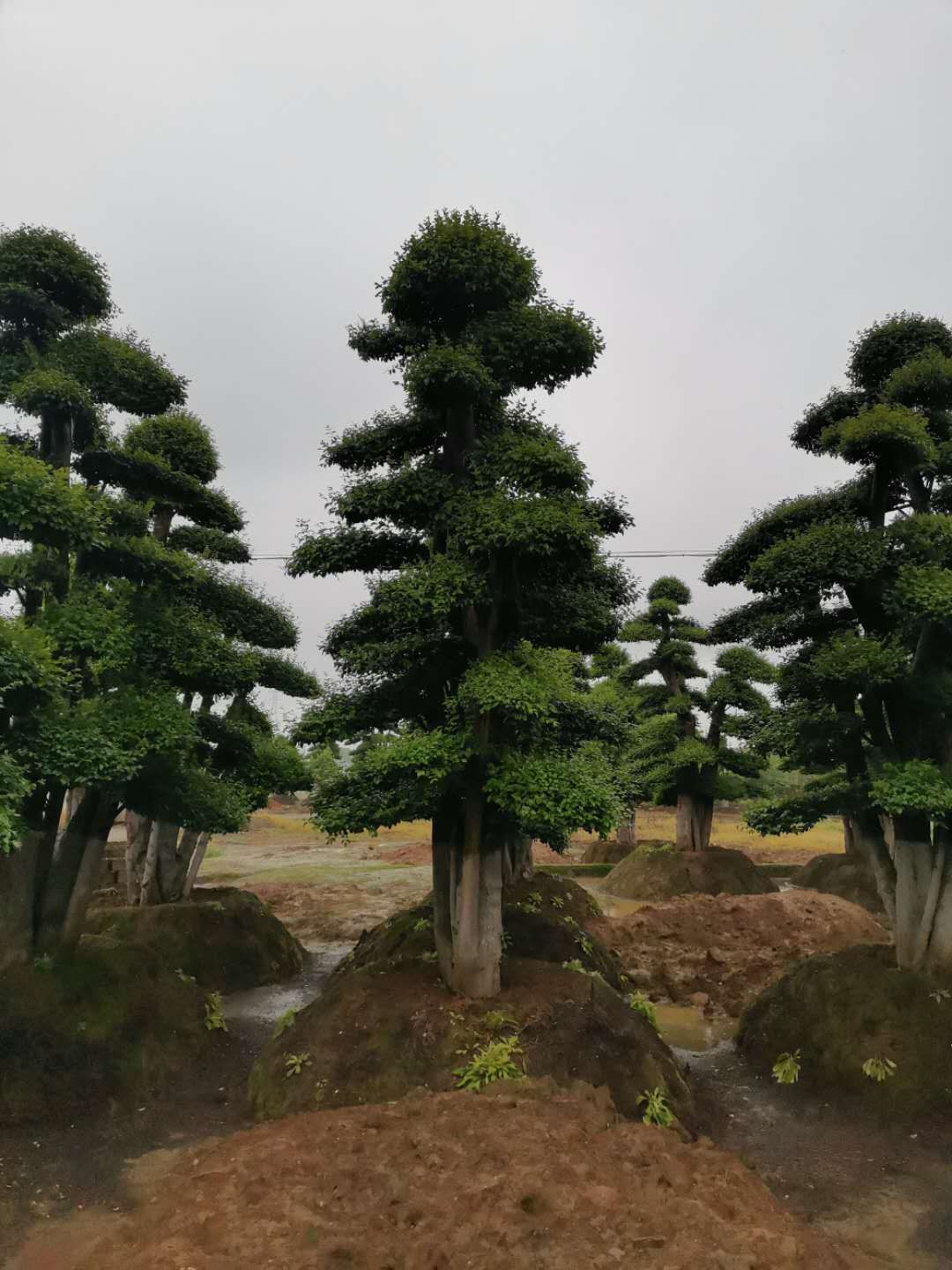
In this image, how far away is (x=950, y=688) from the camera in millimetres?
12406

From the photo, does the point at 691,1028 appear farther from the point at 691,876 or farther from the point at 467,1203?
the point at 691,876

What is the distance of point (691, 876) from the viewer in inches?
1159

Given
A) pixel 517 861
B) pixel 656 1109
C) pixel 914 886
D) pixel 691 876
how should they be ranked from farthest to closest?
pixel 691 876 → pixel 517 861 → pixel 914 886 → pixel 656 1109

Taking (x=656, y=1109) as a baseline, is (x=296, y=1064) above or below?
above

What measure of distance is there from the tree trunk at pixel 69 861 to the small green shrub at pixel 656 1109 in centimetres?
943

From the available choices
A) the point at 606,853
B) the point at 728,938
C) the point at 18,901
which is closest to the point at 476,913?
the point at 18,901

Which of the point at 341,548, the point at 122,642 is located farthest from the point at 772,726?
the point at 122,642

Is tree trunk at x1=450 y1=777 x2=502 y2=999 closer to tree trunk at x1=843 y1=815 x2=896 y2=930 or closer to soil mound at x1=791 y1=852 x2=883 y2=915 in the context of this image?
tree trunk at x1=843 y1=815 x2=896 y2=930

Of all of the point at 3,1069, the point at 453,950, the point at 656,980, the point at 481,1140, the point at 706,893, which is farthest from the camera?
the point at 706,893

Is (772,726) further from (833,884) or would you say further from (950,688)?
(833,884)

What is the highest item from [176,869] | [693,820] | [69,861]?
[69,861]

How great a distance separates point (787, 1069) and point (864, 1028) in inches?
54.9

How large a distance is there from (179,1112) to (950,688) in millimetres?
13409

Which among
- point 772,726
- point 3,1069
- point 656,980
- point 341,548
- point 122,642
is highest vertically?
point 341,548
